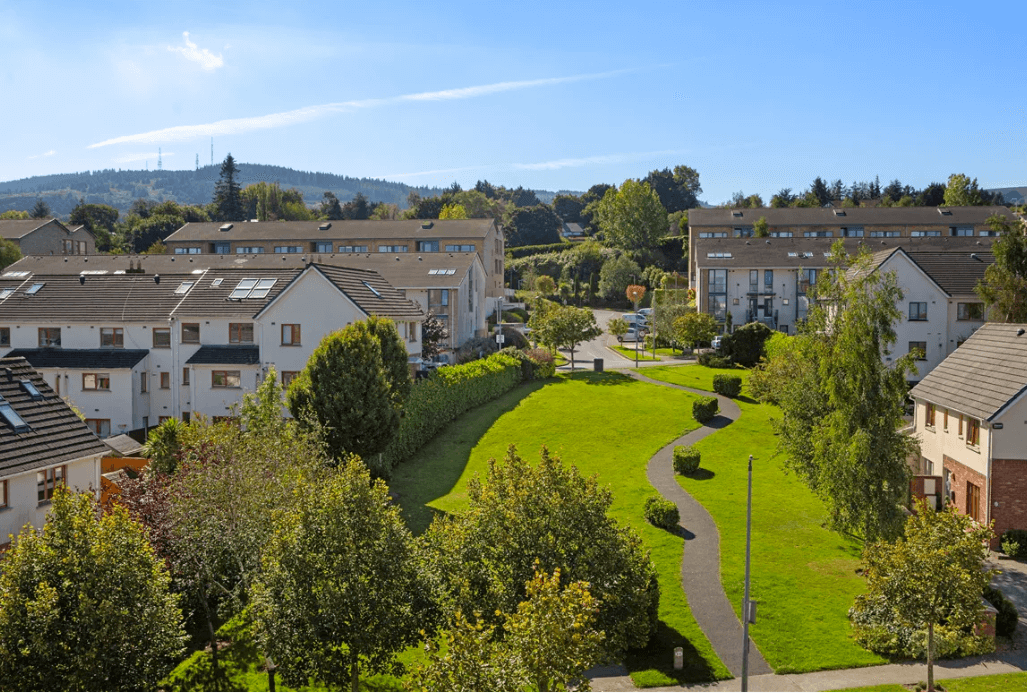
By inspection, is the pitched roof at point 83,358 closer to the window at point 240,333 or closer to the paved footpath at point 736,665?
the window at point 240,333

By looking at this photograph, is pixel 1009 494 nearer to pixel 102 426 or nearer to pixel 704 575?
pixel 704 575

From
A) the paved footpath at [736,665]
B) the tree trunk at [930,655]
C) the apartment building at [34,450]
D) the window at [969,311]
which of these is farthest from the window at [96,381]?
the window at [969,311]

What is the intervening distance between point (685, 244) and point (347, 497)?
401 feet

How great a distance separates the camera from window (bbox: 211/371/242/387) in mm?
49094

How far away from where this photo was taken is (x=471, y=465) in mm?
43656

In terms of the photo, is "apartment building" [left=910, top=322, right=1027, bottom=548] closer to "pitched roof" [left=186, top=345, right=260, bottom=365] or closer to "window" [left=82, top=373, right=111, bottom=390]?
"pitched roof" [left=186, top=345, right=260, bottom=365]

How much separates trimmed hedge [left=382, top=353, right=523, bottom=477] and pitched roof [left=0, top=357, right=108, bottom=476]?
→ 42.1ft

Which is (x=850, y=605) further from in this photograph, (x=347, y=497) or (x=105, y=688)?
(x=105, y=688)

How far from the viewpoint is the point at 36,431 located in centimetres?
2864

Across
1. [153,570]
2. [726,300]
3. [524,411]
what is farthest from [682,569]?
[726,300]

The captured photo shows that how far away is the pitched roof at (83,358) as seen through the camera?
164 ft

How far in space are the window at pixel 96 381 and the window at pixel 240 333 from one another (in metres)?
7.73

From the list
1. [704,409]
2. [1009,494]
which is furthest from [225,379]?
[1009,494]

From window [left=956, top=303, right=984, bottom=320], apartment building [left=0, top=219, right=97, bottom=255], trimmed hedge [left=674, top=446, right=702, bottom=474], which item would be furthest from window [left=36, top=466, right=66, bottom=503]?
apartment building [left=0, top=219, right=97, bottom=255]
